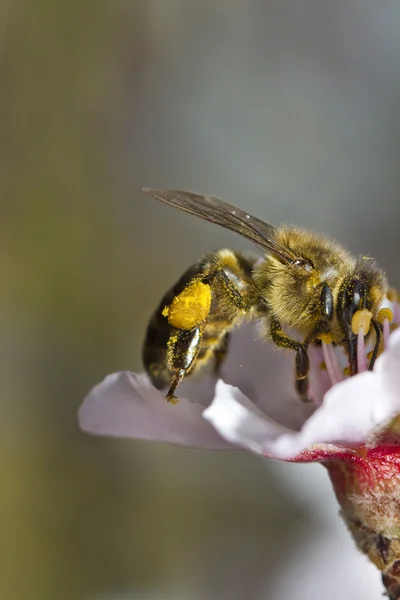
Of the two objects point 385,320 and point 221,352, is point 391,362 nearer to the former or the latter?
point 385,320

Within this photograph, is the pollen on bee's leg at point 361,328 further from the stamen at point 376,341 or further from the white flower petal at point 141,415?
the white flower petal at point 141,415

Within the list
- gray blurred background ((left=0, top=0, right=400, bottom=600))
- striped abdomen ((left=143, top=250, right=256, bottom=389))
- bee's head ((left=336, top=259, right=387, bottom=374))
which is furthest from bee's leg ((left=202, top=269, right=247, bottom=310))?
gray blurred background ((left=0, top=0, right=400, bottom=600))

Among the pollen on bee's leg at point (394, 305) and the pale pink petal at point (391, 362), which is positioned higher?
the pollen on bee's leg at point (394, 305)

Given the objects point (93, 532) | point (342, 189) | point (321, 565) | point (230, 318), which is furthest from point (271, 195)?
point (230, 318)

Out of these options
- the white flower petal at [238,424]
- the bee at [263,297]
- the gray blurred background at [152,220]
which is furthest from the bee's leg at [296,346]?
the gray blurred background at [152,220]

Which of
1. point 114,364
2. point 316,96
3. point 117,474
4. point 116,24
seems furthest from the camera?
point 316,96

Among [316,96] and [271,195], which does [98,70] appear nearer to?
[271,195]

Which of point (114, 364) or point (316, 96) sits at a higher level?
point (316, 96)
